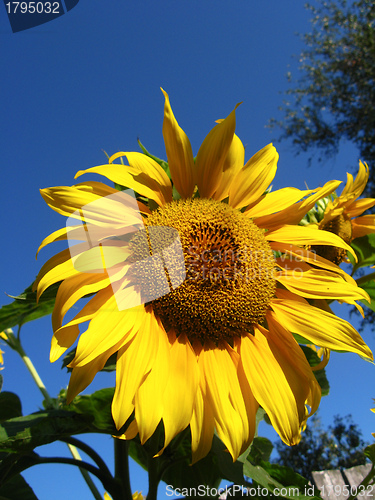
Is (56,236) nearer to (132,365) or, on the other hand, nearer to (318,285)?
(132,365)

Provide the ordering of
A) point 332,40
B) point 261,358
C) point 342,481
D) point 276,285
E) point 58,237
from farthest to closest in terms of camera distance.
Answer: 1. point 332,40
2. point 342,481
3. point 276,285
4. point 261,358
5. point 58,237

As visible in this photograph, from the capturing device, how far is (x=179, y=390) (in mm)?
852

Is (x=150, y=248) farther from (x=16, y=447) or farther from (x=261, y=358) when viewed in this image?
(x=16, y=447)

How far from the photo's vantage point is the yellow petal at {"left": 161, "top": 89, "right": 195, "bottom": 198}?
1.00m

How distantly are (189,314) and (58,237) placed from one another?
32cm

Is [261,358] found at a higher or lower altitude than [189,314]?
lower

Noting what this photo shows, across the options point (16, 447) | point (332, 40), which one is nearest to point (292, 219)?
point (16, 447)

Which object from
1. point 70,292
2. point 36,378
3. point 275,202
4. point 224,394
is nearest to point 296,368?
point 224,394

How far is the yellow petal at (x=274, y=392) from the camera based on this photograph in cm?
93

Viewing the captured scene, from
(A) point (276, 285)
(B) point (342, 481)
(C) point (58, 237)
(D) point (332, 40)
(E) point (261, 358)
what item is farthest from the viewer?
(D) point (332, 40)

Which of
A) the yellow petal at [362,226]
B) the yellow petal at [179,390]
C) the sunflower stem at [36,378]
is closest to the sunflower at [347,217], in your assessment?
the yellow petal at [362,226]

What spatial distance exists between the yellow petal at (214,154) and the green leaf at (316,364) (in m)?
0.54

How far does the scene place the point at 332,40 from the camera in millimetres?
9852

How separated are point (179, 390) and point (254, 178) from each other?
21.8 inches
